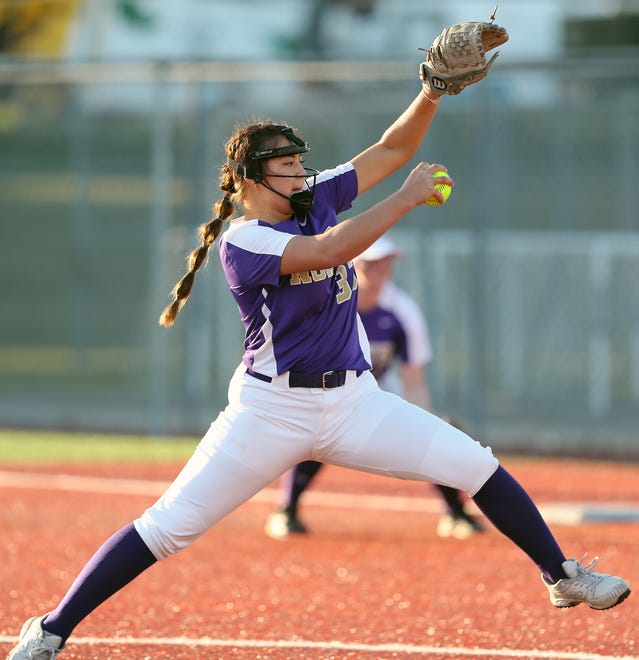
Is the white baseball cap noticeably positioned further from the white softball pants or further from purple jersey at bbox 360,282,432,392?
the white softball pants

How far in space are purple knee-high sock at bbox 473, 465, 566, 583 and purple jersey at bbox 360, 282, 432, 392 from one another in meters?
3.04

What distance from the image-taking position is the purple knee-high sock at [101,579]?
455 cm

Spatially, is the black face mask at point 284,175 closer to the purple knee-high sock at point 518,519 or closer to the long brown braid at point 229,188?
the long brown braid at point 229,188

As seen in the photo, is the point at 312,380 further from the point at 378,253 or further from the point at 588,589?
the point at 378,253

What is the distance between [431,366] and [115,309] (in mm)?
4614

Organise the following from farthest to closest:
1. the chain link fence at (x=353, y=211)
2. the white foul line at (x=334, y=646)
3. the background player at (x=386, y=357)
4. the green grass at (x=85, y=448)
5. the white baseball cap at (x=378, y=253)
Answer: the chain link fence at (x=353, y=211) < the green grass at (x=85, y=448) < the background player at (x=386, y=357) < the white baseball cap at (x=378, y=253) < the white foul line at (x=334, y=646)

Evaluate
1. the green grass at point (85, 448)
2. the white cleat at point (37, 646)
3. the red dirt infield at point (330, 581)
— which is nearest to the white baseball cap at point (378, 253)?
the red dirt infield at point (330, 581)

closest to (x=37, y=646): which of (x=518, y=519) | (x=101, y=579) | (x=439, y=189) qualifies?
(x=101, y=579)

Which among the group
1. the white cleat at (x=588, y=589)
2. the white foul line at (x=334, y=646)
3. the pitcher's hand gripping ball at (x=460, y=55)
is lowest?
the white foul line at (x=334, y=646)

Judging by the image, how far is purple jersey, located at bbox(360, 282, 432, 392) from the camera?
7.81m

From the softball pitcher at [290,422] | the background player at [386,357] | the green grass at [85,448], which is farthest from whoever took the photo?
the green grass at [85,448]

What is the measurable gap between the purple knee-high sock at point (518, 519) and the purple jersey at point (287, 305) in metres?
0.61

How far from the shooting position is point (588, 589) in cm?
469

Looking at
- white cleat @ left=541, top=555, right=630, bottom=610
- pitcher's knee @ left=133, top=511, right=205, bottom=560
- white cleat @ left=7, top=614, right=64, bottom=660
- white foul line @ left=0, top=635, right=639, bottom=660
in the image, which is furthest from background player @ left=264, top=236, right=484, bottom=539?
white cleat @ left=7, top=614, right=64, bottom=660
